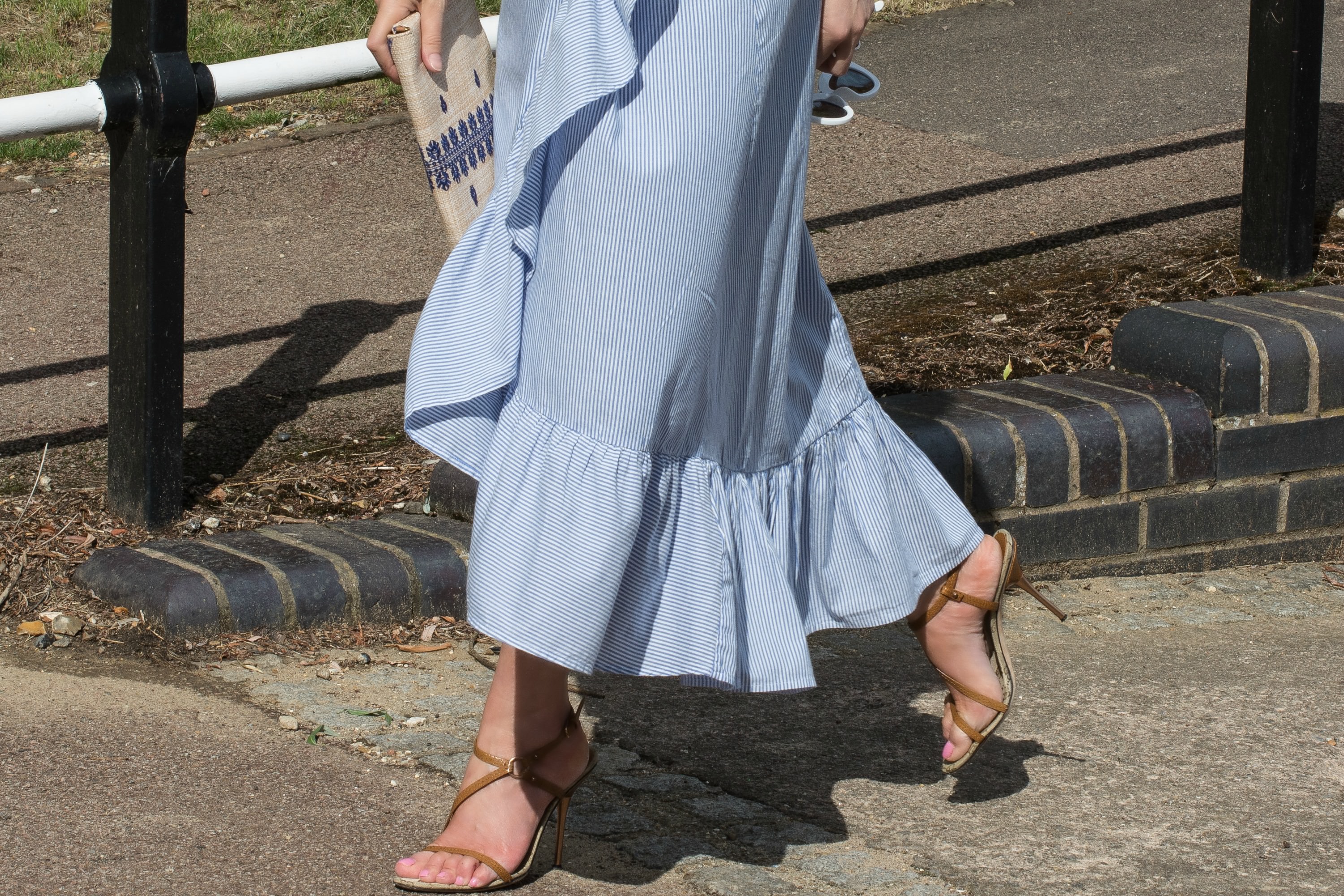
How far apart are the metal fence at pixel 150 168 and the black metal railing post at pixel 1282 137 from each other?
2.16 meters

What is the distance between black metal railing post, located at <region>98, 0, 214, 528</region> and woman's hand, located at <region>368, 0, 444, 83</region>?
0.72 metres

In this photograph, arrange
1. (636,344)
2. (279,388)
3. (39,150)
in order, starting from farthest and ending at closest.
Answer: (39,150), (279,388), (636,344)

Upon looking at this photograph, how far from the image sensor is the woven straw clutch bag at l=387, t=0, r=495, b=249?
2.43 metres

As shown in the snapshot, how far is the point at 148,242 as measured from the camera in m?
3.01

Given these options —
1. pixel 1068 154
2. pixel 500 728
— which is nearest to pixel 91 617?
pixel 500 728

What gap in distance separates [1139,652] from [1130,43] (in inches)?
176

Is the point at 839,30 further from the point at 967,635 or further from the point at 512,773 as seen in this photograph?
the point at 512,773

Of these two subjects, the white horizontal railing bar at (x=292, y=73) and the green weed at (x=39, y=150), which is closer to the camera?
the white horizontal railing bar at (x=292, y=73)

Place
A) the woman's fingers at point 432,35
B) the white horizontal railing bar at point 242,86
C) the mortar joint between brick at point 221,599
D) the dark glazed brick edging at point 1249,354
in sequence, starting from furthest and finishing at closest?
the dark glazed brick edging at point 1249,354 → the white horizontal railing bar at point 242,86 → the mortar joint between brick at point 221,599 → the woman's fingers at point 432,35

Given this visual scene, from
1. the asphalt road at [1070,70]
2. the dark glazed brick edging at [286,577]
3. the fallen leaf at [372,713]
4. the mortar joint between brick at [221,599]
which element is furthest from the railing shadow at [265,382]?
the asphalt road at [1070,70]

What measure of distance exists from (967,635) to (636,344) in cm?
77

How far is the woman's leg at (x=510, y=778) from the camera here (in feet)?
6.64

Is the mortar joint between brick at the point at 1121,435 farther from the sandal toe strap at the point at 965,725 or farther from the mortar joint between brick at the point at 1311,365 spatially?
the sandal toe strap at the point at 965,725

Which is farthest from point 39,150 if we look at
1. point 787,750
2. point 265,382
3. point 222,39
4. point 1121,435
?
point 787,750
